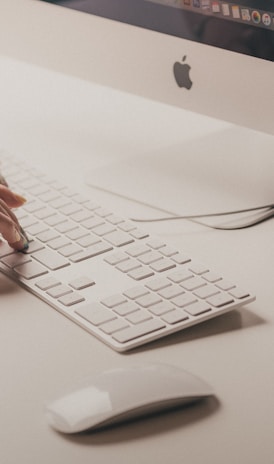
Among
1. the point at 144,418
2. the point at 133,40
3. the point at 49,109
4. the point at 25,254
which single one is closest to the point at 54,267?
the point at 25,254

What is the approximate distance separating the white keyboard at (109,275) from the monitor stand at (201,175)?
0.09m

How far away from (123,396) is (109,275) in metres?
0.20

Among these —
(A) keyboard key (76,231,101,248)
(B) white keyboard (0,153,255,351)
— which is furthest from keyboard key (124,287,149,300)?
(A) keyboard key (76,231,101,248)

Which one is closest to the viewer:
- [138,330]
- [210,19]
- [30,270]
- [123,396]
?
[123,396]

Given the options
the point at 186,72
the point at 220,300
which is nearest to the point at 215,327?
the point at 220,300

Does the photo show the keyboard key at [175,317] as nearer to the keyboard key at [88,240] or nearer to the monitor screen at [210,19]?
the keyboard key at [88,240]

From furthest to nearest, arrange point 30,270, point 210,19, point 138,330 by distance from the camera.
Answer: point 210,19
point 30,270
point 138,330

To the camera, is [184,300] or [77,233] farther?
[77,233]

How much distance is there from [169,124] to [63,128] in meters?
0.14

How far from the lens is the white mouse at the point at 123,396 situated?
65 centimetres

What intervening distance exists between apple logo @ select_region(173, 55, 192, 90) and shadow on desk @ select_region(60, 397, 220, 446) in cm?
44

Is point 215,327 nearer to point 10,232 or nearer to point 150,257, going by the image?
point 150,257

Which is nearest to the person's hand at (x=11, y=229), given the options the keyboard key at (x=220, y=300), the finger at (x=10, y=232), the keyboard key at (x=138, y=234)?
the finger at (x=10, y=232)

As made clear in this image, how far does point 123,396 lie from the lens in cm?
66
